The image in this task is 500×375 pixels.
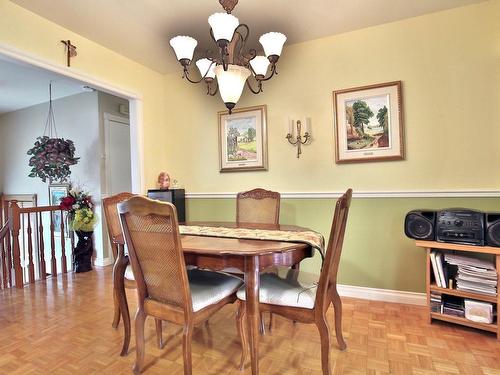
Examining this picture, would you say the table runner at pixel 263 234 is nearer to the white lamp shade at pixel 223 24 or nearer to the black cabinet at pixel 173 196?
the black cabinet at pixel 173 196

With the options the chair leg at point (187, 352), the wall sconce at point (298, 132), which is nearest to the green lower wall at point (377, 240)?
the wall sconce at point (298, 132)

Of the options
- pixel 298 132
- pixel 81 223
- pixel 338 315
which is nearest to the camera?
pixel 338 315

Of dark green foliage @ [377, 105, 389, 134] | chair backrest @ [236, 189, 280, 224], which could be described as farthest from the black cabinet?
dark green foliage @ [377, 105, 389, 134]

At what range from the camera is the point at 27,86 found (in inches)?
153

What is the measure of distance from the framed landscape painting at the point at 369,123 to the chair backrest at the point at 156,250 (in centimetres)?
186

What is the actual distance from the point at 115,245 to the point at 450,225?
7.71ft

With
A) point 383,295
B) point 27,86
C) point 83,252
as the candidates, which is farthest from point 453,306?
point 27,86

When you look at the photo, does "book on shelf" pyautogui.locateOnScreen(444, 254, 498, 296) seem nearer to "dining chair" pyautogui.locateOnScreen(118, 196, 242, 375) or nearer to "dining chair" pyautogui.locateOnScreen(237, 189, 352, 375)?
"dining chair" pyautogui.locateOnScreen(237, 189, 352, 375)

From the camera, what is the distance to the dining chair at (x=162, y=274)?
1306 mm

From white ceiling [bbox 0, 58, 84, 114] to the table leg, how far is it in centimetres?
307

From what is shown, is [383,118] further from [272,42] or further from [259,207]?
[259,207]

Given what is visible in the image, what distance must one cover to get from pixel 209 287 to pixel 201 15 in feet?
6.86

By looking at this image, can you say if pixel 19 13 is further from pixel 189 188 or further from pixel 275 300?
pixel 275 300

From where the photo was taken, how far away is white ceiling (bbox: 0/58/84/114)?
3.39m
